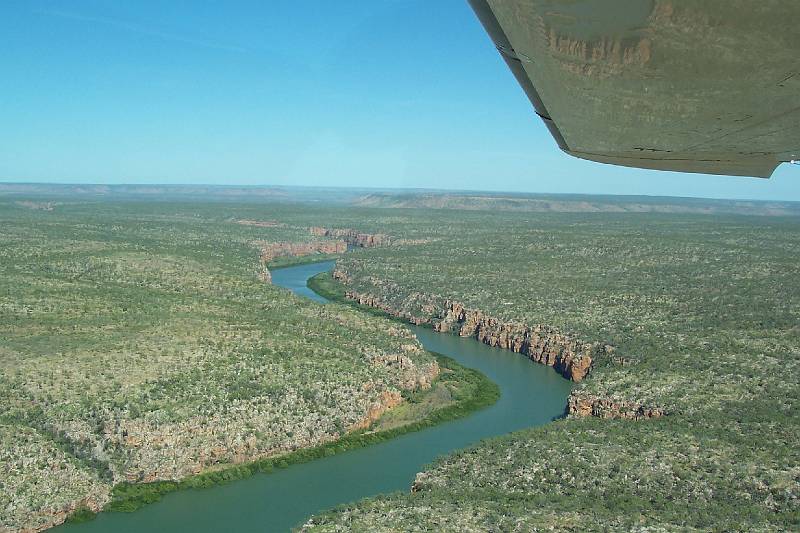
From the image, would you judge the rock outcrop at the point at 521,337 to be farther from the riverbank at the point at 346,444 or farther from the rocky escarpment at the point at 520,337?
the riverbank at the point at 346,444

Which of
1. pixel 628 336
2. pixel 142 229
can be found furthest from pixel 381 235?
pixel 628 336

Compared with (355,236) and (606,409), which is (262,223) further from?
(606,409)

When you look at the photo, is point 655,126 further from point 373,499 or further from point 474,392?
point 474,392

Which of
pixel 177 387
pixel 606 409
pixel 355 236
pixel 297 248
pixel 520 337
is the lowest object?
pixel 520 337

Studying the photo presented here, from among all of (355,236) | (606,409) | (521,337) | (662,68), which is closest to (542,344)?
(521,337)

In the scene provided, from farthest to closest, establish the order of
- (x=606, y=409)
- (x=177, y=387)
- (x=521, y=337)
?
(x=521, y=337) < (x=606, y=409) < (x=177, y=387)

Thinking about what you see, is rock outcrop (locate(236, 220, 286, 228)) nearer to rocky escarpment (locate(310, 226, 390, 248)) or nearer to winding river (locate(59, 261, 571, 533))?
rocky escarpment (locate(310, 226, 390, 248))

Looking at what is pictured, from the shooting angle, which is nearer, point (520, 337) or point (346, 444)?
point (346, 444)
